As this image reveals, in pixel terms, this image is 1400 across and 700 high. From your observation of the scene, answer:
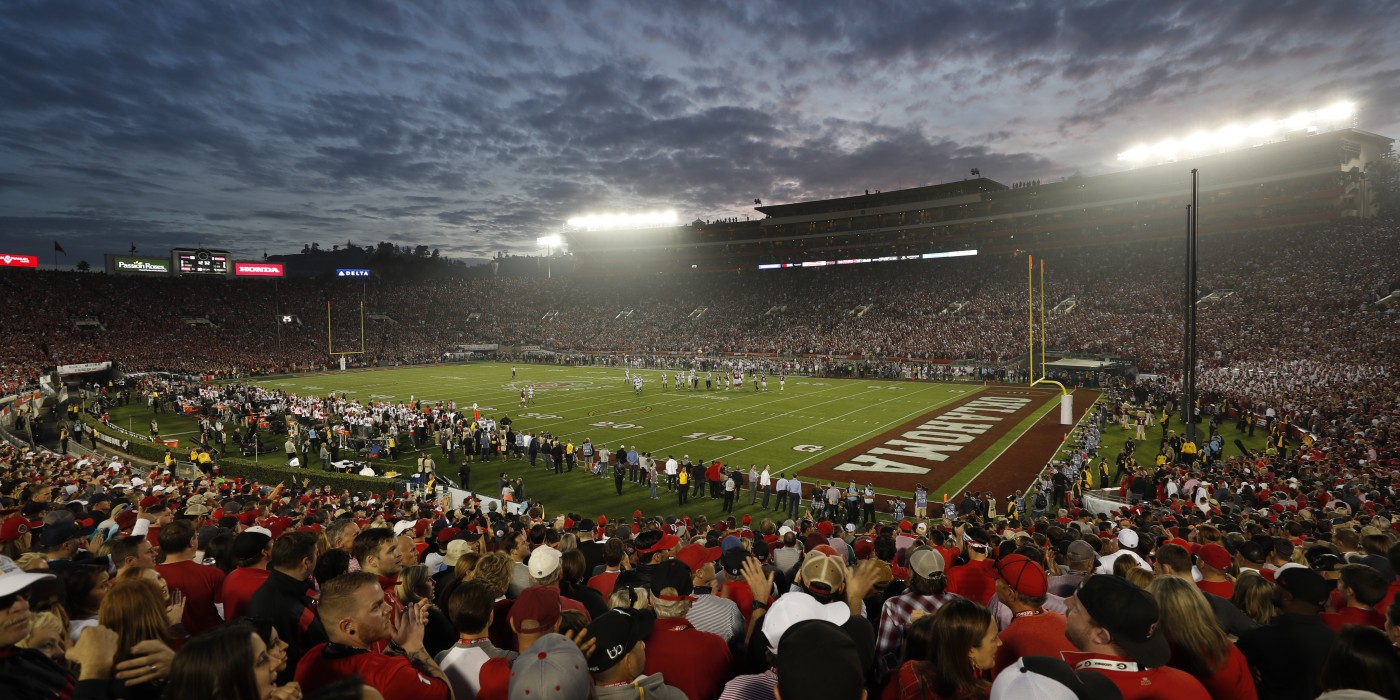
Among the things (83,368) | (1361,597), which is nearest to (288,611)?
(1361,597)

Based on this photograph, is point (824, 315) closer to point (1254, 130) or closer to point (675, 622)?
point (1254, 130)

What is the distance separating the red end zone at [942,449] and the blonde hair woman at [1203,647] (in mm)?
16062

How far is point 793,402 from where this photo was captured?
35875 mm

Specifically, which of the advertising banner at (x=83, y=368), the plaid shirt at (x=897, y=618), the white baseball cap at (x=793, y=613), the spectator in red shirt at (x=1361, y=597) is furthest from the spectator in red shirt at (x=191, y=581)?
the advertising banner at (x=83, y=368)

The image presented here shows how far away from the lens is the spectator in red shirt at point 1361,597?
4.22m

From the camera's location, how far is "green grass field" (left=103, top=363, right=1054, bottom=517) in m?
20.6

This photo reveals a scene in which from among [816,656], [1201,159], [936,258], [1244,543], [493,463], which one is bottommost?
[493,463]

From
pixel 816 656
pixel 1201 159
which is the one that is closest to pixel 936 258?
pixel 1201 159

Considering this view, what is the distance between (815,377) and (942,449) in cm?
2473

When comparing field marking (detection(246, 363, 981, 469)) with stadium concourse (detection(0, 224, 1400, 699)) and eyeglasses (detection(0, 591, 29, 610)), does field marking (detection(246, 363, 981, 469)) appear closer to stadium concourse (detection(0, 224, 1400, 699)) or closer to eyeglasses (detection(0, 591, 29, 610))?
stadium concourse (detection(0, 224, 1400, 699))

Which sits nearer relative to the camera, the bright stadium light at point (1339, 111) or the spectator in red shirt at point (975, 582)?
the spectator in red shirt at point (975, 582)

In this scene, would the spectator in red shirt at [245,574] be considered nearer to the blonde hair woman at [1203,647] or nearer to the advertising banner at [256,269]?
the blonde hair woman at [1203,647]

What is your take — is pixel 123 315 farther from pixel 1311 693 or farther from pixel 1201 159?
pixel 1201 159

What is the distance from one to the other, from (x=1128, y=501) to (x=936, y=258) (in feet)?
211
